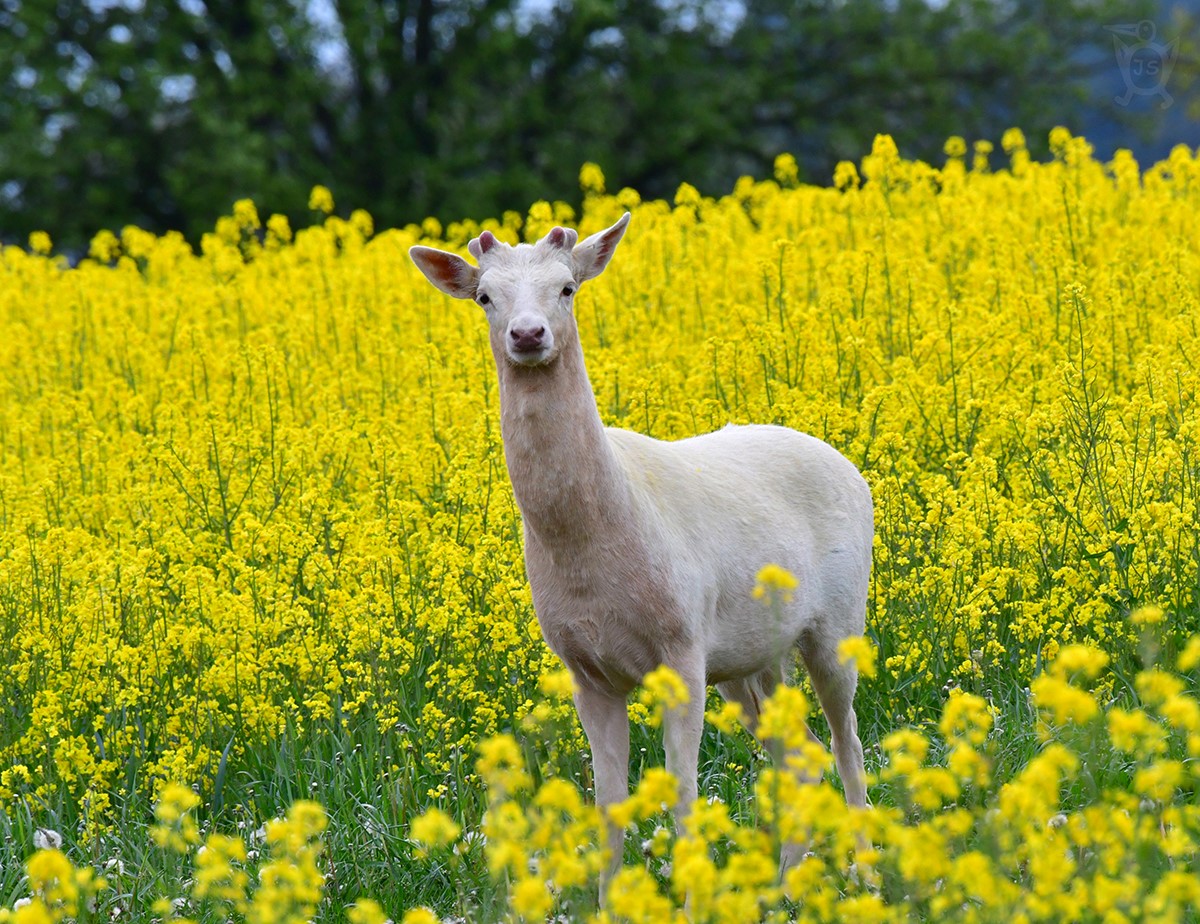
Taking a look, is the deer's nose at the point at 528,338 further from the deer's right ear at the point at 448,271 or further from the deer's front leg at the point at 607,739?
the deer's front leg at the point at 607,739

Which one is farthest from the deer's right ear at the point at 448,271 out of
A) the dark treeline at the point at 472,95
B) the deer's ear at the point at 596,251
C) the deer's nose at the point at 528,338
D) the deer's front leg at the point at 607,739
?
Result: the dark treeline at the point at 472,95

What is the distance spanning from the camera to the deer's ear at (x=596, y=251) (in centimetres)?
495

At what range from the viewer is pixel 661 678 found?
3131 millimetres

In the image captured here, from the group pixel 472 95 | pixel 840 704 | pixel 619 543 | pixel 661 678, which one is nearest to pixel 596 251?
pixel 619 543

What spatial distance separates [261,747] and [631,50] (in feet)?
75.1

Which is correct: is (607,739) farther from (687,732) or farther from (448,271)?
(448,271)

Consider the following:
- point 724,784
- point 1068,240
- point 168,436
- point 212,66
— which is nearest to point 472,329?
point 168,436

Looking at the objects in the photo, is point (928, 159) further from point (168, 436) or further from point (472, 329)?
point (168, 436)

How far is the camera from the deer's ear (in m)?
4.95

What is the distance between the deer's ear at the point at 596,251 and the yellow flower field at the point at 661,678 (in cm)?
148

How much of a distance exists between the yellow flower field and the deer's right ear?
1458 mm

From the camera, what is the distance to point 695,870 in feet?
9.17

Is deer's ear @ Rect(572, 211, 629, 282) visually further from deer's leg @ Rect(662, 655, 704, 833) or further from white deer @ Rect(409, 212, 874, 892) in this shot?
deer's leg @ Rect(662, 655, 704, 833)

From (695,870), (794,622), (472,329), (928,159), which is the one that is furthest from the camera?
(928,159)
